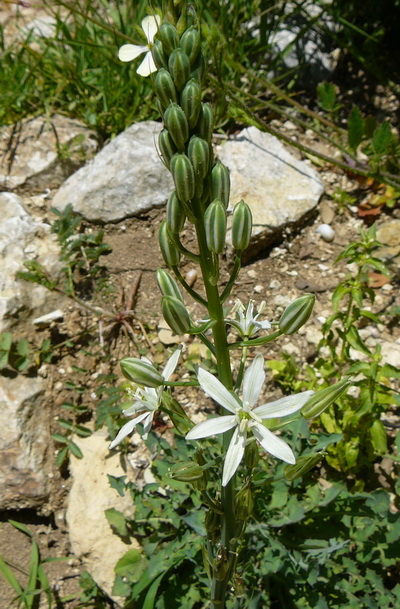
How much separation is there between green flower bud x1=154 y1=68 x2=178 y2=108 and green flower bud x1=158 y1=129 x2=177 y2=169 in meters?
0.10

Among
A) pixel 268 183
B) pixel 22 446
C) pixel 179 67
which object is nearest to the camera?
pixel 179 67

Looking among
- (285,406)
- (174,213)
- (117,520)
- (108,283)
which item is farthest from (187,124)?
(108,283)

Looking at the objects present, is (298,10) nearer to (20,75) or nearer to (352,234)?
(352,234)

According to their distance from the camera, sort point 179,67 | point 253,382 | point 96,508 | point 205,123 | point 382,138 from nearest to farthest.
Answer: point 179,67 → point 205,123 → point 253,382 → point 96,508 → point 382,138

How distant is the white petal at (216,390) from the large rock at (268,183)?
7.88 ft

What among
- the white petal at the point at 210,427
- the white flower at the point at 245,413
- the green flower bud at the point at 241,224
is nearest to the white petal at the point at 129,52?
the green flower bud at the point at 241,224

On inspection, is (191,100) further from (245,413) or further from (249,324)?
(245,413)

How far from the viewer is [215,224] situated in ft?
6.04

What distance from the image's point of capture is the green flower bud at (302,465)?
2.04 metres

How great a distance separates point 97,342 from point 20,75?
2503 mm

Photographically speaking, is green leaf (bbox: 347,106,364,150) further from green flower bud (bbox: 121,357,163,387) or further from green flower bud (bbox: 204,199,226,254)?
green flower bud (bbox: 121,357,163,387)

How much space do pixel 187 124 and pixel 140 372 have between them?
83cm

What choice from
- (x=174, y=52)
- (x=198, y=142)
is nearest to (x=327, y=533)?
(x=198, y=142)

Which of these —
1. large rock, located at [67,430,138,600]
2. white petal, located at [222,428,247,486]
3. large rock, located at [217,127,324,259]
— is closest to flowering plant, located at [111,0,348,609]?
white petal, located at [222,428,247,486]
